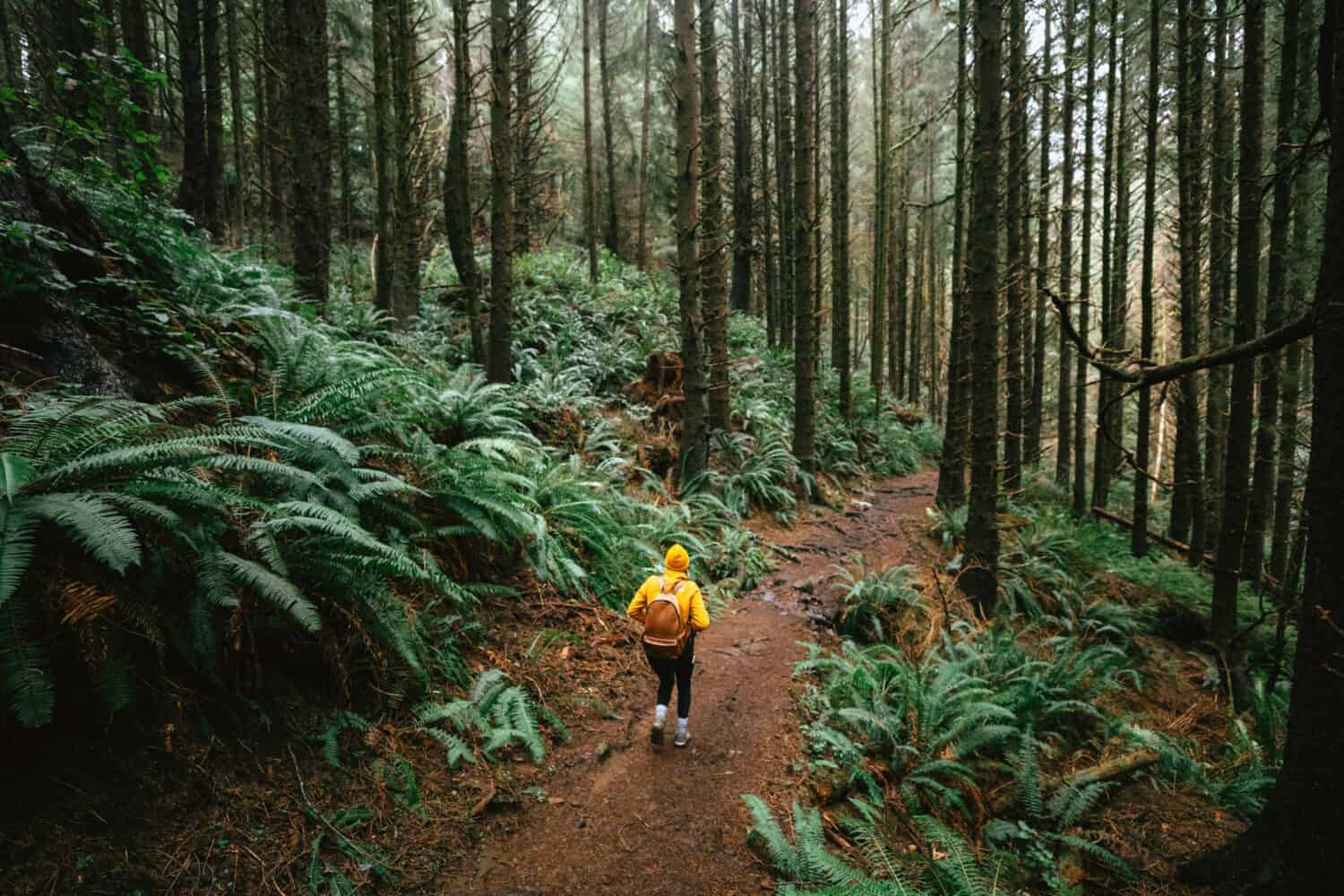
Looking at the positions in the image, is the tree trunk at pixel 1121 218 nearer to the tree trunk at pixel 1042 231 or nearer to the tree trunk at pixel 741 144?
the tree trunk at pixel 1042 231

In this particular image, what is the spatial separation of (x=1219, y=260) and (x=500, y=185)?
11.2 metres

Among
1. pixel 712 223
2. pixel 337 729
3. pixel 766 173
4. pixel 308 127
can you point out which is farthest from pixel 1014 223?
pixel 337 729

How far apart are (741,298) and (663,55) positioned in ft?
30.5

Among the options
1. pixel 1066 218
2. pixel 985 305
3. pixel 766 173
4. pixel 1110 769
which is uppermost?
pixel 766 173

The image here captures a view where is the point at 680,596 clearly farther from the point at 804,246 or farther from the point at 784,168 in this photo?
the point at 784,168

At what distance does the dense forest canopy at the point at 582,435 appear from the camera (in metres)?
2.55

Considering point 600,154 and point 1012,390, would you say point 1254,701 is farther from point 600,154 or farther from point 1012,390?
point 600,154

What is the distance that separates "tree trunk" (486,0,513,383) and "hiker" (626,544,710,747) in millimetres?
5135

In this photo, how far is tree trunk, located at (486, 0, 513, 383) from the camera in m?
7.54

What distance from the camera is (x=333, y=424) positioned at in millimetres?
4523

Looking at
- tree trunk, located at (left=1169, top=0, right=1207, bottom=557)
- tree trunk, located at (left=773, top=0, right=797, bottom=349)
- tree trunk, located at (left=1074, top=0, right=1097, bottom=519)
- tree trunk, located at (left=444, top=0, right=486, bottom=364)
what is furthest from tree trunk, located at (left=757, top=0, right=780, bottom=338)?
tree trunk, located at (left=1169, top=0, right=1207, bottom=557)

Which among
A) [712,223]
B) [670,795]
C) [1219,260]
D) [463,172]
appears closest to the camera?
[670,795]

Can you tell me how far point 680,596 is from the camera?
4180 millimetres

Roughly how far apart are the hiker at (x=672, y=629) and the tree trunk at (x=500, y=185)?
202 inches
